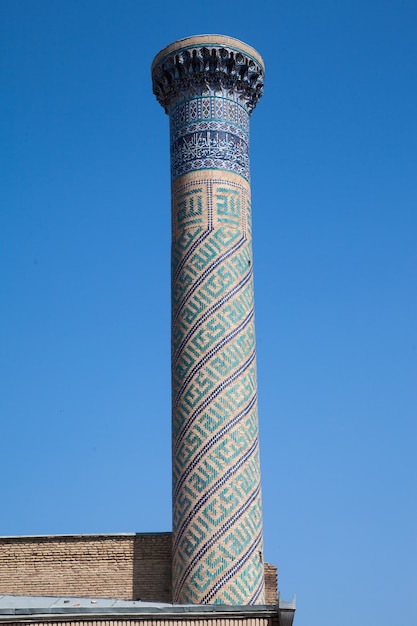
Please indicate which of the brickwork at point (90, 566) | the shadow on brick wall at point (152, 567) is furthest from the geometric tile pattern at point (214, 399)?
the brickwork at point (90, 566)

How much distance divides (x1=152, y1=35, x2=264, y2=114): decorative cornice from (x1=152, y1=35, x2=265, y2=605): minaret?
1 cm

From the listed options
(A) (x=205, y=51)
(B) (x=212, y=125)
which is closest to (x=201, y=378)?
(B) (x=212, y=125)

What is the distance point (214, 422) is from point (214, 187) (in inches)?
105

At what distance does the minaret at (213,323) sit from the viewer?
33.2ft

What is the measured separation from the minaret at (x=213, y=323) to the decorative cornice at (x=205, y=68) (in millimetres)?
12

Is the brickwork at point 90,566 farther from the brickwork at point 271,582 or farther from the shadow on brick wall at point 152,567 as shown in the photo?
the brickwork at point 271,582

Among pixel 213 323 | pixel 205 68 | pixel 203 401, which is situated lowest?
pixel 203 401

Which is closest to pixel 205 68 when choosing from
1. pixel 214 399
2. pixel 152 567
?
pixel 214 399

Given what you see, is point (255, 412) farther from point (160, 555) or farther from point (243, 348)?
point (160, 555)

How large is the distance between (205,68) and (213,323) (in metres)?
3.09

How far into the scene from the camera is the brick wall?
1074 centimetres

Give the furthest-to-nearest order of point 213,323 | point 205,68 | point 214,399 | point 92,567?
point 205,68 < point 92,567 < point 213,323 < point 214,399

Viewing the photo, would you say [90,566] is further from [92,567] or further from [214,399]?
[214,399]

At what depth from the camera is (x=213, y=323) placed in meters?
10.8
